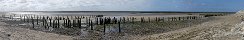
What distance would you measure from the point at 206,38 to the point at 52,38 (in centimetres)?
1474

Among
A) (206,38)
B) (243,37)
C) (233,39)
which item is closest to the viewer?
(243,37)

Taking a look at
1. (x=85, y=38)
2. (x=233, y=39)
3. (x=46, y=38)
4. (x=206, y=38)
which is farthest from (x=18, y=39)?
(x=233, y=39)

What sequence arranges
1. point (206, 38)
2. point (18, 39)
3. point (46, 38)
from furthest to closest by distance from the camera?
point (46, 38) < point (18, 39) < point (206, 38)

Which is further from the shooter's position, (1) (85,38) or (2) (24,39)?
(1) (85,38)

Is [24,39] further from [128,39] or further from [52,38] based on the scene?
[128,39]

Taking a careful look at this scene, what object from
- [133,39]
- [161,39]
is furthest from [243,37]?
[133,39]

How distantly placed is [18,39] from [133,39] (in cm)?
991

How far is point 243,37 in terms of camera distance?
18891 mm

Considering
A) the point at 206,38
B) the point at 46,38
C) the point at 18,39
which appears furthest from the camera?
the point at 46,38

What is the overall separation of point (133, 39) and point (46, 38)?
755 centimetres

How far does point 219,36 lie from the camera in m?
22.9

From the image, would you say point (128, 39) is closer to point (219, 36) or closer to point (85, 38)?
point (85, 38)

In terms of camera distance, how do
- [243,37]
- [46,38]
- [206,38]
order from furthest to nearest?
1. [46,38]
2. [206,38]
3. [243,37]

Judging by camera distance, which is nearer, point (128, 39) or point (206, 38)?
point (206, 38)
